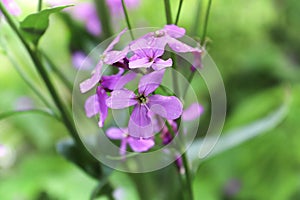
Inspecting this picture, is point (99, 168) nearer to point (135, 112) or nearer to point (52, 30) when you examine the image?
point (135, 112)

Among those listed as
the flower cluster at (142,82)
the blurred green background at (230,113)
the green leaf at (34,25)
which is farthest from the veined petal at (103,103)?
the blurred green background at (230,113)

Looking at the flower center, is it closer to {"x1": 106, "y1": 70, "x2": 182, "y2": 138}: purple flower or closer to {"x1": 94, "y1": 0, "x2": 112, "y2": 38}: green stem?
{"x1": 106, "y1": 70, "x2": 182, "y2": 138}: purple flower

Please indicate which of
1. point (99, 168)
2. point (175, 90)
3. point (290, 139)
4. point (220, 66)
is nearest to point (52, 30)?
point (220, 66)

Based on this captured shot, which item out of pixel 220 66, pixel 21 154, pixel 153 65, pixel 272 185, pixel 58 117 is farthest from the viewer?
pixel 21 154

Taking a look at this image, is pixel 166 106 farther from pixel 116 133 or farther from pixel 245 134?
pixel 245 134

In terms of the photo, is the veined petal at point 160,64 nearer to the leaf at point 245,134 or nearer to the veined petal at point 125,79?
the veined petal at point 125,79

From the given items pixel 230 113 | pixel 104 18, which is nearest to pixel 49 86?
pixel 104 18

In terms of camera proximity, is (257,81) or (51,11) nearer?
(51,11)
